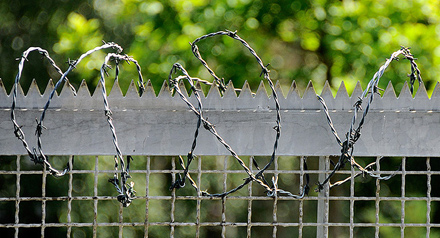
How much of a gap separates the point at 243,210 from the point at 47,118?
736 cm

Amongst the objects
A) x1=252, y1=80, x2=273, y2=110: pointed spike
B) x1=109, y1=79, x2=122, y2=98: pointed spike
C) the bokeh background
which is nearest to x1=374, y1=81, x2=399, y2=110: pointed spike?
x1=252, y1=80, x2=273, y2=110: pointed spike

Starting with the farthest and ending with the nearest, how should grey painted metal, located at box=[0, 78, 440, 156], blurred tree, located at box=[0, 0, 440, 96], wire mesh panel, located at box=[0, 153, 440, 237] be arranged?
wire mesh panel, located at box=[0, 153, 440, 237] < blurred tree, located at box=[0, 0, 440, 96] < grey painted metal, located at box=[0, 78, 440, 156]

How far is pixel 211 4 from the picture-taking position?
21.3 ft

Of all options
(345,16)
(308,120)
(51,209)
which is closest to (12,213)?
(51,209)

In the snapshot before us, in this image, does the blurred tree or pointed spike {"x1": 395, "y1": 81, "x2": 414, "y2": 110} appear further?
the blurred tree

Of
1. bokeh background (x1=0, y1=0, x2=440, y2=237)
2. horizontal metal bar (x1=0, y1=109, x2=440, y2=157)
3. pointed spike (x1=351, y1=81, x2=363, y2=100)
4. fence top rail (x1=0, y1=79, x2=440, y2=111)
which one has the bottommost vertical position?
horizontal metal bar (x1=0, y1=109, x2=440, y2=157)

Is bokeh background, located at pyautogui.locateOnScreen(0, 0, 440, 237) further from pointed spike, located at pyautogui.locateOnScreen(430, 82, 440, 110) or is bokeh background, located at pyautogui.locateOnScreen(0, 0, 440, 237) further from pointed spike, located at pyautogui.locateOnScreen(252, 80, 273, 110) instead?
pointed spike, located at pyautogui.locateOnScreen(252, 80, 273, 110)

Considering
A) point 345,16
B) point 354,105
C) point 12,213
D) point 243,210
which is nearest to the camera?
point 354,105

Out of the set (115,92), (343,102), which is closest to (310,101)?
(343,102)

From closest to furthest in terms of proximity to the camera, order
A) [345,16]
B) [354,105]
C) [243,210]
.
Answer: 1. [354,105]
2. [345,16]
3. [243,210]

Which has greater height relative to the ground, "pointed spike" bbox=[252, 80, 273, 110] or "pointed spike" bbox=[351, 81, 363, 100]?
"pointed spike" bbox=[351, 81, 363, 100]

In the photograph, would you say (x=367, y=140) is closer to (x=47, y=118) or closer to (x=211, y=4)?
(x=47, y=118)

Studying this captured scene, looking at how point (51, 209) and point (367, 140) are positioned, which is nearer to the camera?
point (367, 140)

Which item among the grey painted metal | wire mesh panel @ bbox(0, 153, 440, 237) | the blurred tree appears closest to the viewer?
the grey painted metal
